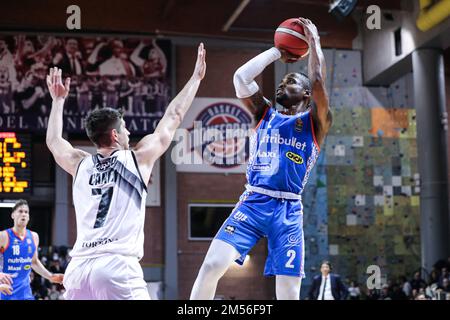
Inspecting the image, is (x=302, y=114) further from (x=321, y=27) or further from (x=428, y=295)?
(x=321, y=27)

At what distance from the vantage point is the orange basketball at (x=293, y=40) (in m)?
6.15

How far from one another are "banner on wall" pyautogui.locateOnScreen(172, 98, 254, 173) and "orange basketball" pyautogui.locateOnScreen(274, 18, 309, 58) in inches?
610

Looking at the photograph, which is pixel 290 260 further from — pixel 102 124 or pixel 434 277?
pixel 434 277

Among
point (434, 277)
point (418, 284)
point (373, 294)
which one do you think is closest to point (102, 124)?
point (434, 277)

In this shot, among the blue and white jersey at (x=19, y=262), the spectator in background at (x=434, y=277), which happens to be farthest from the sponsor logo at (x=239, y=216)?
the spectator in background at (x=434, y=277)

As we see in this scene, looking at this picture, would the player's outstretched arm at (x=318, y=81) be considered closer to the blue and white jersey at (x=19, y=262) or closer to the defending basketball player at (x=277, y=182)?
the defending basketball player at (x=277, y=182)

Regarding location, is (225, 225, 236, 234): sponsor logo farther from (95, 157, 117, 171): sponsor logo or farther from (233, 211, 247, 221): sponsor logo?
(95, 157, 117, 171): sponsor logo

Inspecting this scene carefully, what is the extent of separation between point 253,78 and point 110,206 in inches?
74.8

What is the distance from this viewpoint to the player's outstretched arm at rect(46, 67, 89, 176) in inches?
201

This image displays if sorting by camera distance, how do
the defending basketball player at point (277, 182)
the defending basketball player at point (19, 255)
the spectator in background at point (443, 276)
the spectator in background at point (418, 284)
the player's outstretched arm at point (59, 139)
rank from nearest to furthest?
the player's outstretched arm at point (59, 139)
the defending basketball player at point (277, 182)
the defending basketball player at point (19, 255)
the spectator in background at point (443, 276)
the spectator in background at point (418, 284)

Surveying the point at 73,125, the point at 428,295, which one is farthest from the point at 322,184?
the point at 73,125

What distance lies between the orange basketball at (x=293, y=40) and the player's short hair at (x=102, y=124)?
186 cm

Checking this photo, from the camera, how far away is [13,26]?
21266mm

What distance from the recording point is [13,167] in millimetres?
17719
